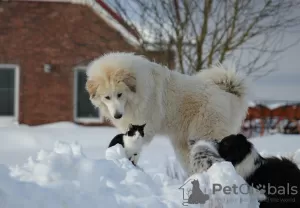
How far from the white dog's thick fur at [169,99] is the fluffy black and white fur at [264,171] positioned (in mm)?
1602

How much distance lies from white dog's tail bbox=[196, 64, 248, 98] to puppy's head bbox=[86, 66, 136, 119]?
3.50 feet

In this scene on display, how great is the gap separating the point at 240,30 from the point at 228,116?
177 inches

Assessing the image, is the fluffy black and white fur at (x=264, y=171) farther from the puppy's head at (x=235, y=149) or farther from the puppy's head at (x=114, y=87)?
the puppy's head at (x=114, y=87)

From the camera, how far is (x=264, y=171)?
4043mm

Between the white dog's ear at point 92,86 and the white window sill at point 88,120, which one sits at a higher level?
the white dog's ear at point 92,86

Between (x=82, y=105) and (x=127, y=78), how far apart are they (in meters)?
10.6

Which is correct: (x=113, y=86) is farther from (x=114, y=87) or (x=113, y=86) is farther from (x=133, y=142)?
(x=133, y=142)

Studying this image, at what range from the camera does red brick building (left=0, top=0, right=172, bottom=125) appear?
16.0m

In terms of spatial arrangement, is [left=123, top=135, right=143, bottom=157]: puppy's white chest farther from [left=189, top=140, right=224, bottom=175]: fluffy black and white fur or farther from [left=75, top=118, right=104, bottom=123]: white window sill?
[left=75, top=118, right=104, bottom=123]: white window sill

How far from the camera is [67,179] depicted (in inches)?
140

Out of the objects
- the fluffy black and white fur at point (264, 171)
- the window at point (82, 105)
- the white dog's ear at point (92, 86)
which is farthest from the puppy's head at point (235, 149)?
the window at point (82, 105)

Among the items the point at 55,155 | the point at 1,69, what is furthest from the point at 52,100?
the point at 55,155

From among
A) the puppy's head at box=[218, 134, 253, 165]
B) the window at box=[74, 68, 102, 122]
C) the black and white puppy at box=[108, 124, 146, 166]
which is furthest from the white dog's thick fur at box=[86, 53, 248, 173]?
the window at box=[74, 68, 102, 122]

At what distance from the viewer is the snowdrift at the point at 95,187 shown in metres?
3.15
